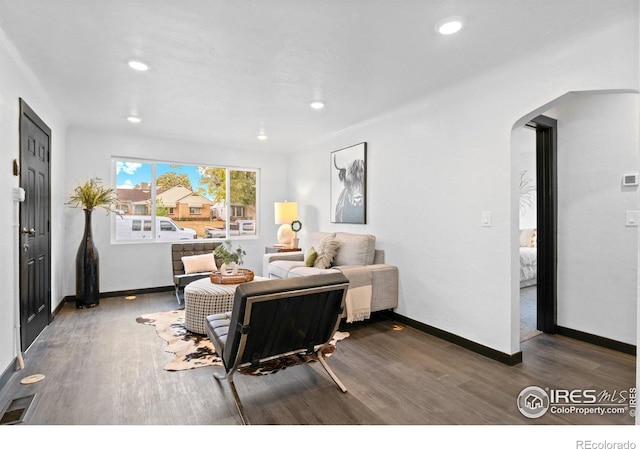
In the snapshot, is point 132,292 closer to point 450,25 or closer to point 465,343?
point 465,343

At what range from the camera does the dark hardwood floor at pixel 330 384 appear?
2.03 m

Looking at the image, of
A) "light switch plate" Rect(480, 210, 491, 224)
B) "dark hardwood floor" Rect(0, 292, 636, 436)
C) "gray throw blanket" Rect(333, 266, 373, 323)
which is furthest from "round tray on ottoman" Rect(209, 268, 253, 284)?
"light switch plate" Rect(480, 210, 491, 224)

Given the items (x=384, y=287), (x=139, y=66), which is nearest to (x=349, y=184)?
(x=384, y=287)

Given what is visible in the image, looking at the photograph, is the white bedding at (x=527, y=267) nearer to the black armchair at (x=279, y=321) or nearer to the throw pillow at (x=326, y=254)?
the throw pillow at (x=326, y=254)

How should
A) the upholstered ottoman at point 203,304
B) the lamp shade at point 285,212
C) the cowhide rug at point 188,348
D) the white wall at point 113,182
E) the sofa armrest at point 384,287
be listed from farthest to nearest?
the lamp shade at point 285,212, the white wall at point 113,182, the sofa armrest at point 384,287, the upholstered ottoman at point 203,304, the cowhide rug at point 188,348

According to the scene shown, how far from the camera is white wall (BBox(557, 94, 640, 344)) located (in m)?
2.95

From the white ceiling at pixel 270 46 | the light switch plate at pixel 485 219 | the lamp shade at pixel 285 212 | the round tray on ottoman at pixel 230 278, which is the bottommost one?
the round tray on ottoman at pixel 230 278

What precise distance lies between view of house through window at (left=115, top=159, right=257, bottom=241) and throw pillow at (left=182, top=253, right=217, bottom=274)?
→ 0.89m

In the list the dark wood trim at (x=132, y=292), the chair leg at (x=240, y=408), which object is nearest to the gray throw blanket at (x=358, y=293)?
the chair leg at (x=240, y=408)

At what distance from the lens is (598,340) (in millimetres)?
3113

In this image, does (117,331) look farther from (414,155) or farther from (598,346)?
(598,346)

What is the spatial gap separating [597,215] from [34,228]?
512 centimetres

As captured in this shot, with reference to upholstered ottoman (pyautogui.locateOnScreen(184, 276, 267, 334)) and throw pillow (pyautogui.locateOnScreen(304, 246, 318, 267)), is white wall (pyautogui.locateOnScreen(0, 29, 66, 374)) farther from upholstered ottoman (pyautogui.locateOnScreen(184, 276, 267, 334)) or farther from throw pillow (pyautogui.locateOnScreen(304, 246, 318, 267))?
throw pillow (pyautogui.locateOnScreen(304, 246, 318, 267))

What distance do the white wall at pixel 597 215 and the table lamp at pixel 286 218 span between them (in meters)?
3.67
